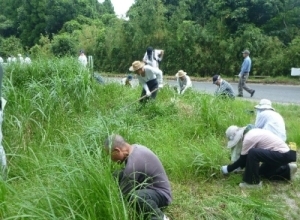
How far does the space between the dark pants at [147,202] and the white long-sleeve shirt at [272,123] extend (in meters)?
2.44

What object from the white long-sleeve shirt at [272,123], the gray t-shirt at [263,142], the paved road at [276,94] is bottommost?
the paved road at [276,94]

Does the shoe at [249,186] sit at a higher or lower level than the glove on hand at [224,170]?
lower

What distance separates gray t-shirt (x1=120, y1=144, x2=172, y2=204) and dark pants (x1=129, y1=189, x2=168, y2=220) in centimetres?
6


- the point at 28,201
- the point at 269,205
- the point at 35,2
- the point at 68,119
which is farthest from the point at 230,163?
the point at 35,2

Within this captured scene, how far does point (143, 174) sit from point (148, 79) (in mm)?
4455

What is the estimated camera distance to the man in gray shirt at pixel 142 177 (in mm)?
3562

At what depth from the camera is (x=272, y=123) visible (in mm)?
5562

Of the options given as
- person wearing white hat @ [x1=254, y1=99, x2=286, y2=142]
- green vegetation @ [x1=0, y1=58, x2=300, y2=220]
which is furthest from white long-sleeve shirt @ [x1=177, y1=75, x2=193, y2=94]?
person wearing white hat @ [x1=254, y1=99, x2=286, y2=142]

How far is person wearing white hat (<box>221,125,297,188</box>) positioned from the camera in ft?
16.0

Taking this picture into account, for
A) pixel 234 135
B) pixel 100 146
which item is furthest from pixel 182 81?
pixel 100 146

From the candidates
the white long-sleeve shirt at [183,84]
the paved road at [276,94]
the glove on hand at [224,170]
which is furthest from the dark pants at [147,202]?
the paved road at [276,94]

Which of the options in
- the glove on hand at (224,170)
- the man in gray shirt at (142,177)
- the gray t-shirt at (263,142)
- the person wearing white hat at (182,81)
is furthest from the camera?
the person wearing white hat at (182,81)

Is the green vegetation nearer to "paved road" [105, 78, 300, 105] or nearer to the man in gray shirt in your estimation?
the man in gray shirt

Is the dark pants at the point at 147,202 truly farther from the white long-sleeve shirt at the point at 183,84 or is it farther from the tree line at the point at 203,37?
the tree line at the point at 203,37
